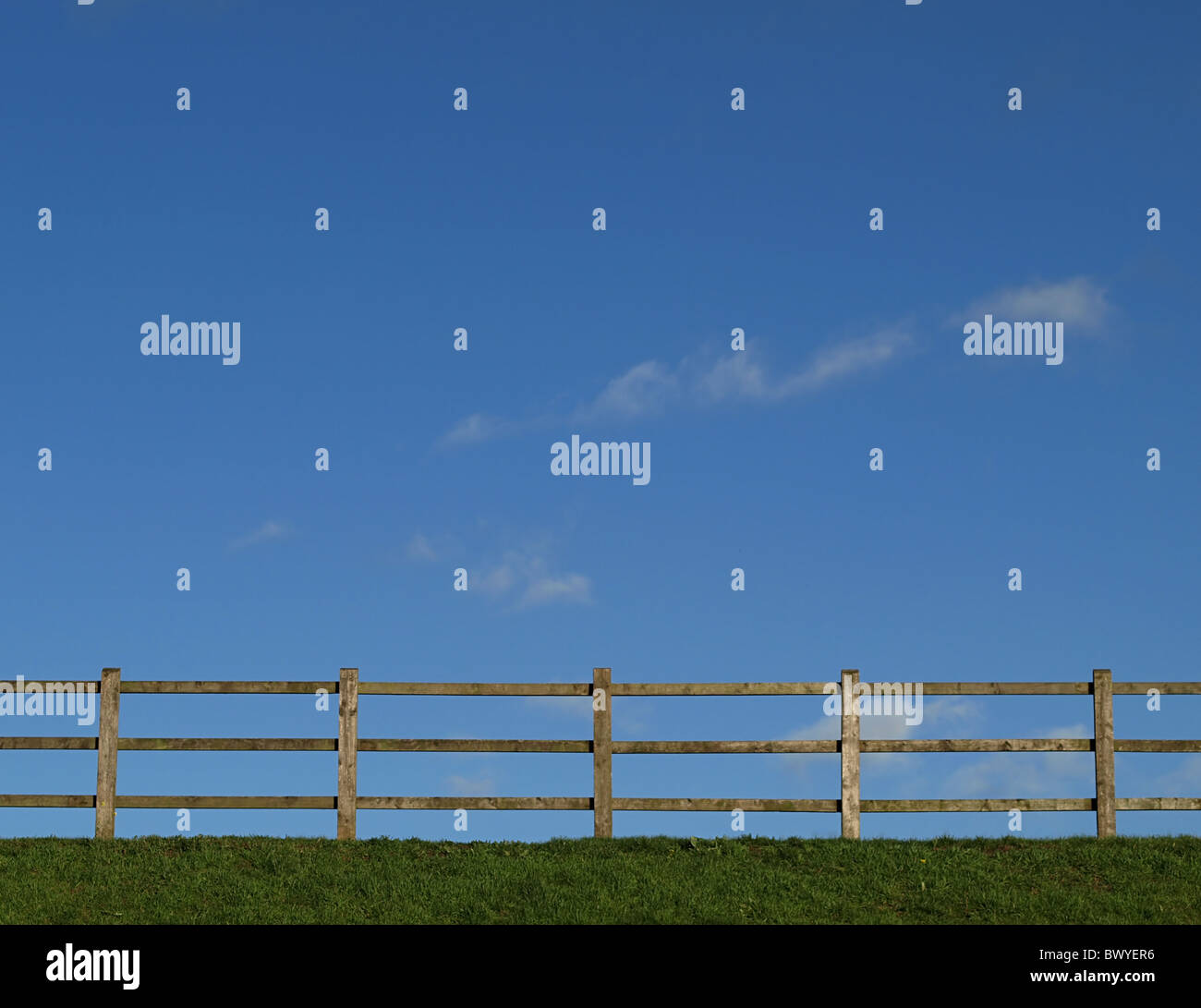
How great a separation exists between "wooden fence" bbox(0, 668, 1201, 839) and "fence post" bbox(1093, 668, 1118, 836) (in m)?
0.01

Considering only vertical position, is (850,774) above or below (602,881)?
above

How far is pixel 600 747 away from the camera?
17.8m

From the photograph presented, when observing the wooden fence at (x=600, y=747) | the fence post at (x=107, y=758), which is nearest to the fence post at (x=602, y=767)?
the wooden fence at (x=600, y=747)

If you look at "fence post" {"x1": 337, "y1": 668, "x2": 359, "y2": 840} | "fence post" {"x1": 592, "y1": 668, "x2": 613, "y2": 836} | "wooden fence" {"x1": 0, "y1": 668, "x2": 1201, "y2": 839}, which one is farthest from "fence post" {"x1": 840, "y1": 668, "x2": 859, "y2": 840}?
"fence post" {"x1": 337, "y1": 668, "x2": 359, "y2": 840}

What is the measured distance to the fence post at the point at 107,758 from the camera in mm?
18406

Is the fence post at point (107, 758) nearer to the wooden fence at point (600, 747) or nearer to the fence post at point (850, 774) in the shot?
the wooden fence at point (600, 747)

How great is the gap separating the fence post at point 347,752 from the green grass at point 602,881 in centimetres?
43

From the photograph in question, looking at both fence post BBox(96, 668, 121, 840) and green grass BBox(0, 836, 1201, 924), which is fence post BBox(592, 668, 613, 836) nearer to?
green grass BBox(0, 836, 1201, 924)

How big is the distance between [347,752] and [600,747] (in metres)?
3.65

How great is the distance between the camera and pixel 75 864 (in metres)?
17.0

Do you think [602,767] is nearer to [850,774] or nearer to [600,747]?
[600,747]

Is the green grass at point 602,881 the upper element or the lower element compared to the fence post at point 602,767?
lower

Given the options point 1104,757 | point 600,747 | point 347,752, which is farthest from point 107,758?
point 1104,757
